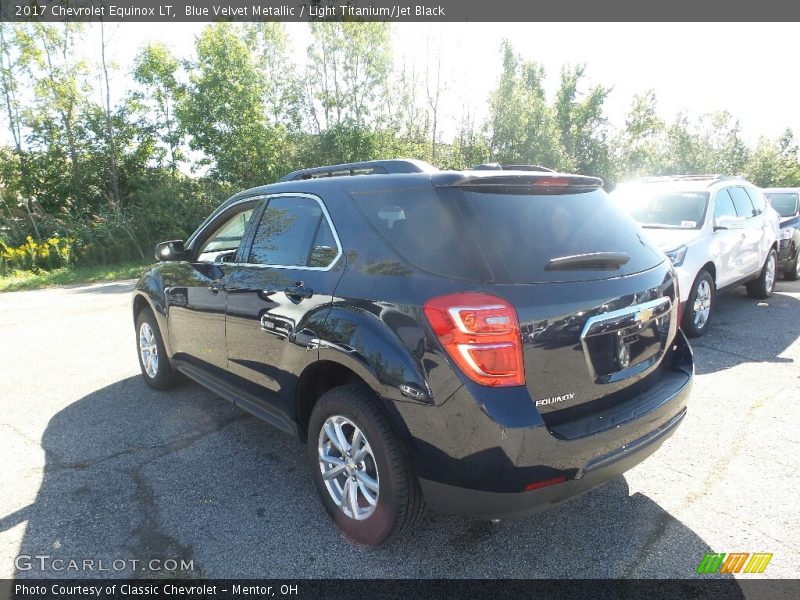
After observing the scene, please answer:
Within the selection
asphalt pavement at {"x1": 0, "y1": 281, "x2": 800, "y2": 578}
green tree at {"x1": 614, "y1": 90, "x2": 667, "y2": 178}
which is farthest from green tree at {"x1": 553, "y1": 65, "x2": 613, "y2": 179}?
asphalt pavement at {"x1": 0, "y1": 281, "x2": 800, "y2": 578}

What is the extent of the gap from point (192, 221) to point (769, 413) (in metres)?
20.3

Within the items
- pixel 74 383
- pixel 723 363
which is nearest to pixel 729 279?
pixel 723 363

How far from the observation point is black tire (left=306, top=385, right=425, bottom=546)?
88.7 inches

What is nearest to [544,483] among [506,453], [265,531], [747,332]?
[506,453]

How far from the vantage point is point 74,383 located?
5.12 metres

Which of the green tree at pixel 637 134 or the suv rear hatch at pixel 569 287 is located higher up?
the green tree at pixel 637 134

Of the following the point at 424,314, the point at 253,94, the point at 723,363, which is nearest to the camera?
Result: the point at 424,314

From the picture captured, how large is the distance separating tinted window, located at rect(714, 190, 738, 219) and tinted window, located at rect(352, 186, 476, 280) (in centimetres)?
547

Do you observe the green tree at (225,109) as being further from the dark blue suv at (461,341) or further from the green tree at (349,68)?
the dark blue suv at (461,341)

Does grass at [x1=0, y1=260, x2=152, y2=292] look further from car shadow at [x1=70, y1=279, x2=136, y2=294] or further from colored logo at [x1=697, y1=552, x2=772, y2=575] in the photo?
colored logo at [x1=697, y1=552, x2=772, y2=575]

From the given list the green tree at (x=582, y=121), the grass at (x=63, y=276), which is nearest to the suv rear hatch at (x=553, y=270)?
the grass at (x=63, y=276)

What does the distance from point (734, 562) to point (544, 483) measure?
1.09 metres

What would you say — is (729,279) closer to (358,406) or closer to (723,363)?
(723,363)

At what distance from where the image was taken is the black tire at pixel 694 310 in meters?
5.65
